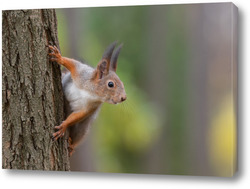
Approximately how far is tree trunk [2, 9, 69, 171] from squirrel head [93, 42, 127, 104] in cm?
28

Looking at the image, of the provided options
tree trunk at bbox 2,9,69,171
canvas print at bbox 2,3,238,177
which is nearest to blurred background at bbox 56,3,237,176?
canvas print at bbox 2,3,238,177

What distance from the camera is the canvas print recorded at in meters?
3.36

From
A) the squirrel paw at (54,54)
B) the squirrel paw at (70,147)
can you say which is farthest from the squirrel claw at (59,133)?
the squirrel paw at (54,54)

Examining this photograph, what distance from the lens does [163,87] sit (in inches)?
137

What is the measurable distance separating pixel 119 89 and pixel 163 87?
0.31m

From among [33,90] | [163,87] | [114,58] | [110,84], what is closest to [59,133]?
[33,90]

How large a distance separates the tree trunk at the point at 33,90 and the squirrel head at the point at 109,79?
10.9 inches

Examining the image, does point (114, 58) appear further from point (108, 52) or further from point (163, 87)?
point (163, 87)

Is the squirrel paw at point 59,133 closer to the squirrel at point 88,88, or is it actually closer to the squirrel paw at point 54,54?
the squirrel at point 88,88

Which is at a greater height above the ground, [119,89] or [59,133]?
[119,89]

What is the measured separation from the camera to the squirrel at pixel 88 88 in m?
3.54

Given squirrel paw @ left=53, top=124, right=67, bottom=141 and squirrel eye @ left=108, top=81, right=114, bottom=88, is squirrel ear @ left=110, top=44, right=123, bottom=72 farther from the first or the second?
squirrel paw @ left=53, top=124, right=67, bottom=141

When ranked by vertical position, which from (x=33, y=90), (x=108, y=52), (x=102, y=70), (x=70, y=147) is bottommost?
(x=70, y=147)

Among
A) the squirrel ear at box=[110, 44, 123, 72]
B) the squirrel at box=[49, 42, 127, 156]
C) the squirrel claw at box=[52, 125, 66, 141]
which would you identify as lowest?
the squirrel claw at box=[52, 125, 66, 141]
